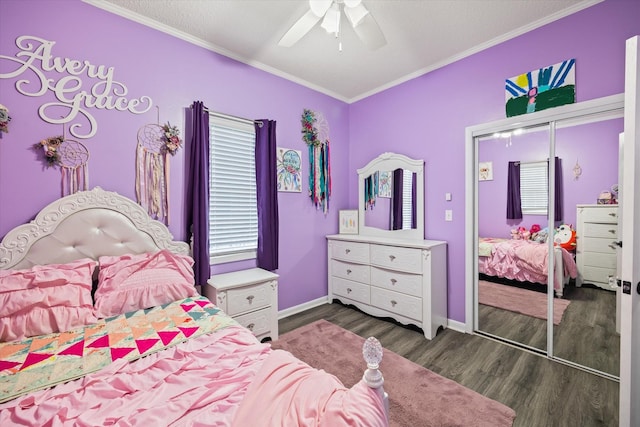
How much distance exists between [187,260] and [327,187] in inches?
79.3

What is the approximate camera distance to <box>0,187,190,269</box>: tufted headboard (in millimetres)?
1749

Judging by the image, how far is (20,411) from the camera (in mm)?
927

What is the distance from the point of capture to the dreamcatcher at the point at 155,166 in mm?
2244

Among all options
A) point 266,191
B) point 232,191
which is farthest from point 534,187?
point 232,191

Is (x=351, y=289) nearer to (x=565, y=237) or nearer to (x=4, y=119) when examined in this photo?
(x=565, y=237)

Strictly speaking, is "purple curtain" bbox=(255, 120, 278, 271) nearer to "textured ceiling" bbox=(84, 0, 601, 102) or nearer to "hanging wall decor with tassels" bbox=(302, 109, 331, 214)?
"hanging wall decor with tassels" bbox=(302, 109, 331, 214)

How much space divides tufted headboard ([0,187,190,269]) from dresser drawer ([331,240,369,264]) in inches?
77.0

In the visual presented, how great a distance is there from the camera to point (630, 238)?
3.94 feet

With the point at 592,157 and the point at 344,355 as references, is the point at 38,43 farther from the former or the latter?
the point at 592,157

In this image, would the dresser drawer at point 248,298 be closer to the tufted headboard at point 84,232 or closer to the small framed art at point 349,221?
the tufted headboard at point 84,232

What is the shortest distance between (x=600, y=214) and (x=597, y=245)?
24cm

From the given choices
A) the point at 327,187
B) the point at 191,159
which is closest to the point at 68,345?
the point at 191,159

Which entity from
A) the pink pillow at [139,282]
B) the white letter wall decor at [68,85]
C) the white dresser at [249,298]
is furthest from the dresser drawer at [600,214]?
the white letter wall decor at [68,85]

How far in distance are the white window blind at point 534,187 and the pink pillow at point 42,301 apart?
3417 mm
